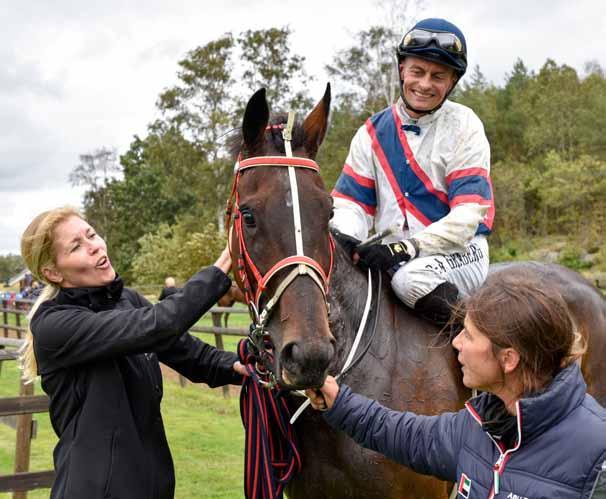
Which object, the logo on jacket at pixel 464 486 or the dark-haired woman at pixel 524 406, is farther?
the logo on jacket at pixel 464 486

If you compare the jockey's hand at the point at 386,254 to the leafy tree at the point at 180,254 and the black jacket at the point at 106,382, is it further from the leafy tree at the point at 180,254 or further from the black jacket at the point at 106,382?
the leafy tree at the point at 180,254

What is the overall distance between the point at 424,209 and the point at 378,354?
87cm

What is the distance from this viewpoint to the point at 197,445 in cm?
738

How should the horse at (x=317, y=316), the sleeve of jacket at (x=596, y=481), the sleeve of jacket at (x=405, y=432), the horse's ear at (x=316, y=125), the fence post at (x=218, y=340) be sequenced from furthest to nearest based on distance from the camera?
1. the fence post at (x=218, y=340)
2. the horse's ear at (x=316, y=125)
3. the horse at (x=317, y=316)
4. the sleeve of jacket at (x=405, y=432)
5. the sleeve of jacket at (x=596, y=481)

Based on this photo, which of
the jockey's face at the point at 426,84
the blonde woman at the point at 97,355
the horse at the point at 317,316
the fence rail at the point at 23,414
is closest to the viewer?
the horse at the point at 317,316

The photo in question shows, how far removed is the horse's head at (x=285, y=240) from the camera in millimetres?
2211

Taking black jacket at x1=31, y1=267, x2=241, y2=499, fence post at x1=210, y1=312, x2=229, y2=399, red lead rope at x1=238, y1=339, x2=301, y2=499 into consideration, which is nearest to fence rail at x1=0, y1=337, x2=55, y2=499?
black jacket at x1=31, y1=267, x2=241, y2=499

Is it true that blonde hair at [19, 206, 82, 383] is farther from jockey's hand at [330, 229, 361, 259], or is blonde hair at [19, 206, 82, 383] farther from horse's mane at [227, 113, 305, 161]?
jockey's hand at [330, 229, 361, 259]

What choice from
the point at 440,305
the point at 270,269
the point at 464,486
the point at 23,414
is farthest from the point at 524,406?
the point at 23,414

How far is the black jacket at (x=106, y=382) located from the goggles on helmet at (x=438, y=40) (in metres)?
1.58

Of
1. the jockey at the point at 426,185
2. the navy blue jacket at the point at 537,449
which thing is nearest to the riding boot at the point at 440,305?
the jockey at the point at 426,185

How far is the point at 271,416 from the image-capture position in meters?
2.74

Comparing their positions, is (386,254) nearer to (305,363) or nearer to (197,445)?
(305,363)

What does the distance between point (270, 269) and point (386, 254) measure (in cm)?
74
